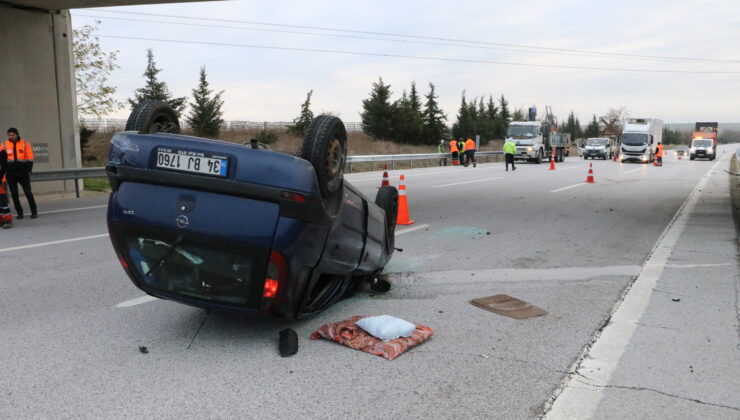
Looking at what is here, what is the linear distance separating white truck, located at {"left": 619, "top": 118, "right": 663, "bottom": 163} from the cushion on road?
3857cm

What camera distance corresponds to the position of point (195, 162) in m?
3.61

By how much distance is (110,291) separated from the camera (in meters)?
5.51

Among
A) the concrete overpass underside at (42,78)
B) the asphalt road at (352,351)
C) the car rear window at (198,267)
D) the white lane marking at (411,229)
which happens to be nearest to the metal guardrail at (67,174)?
the concrete overpass underside at (42,78)

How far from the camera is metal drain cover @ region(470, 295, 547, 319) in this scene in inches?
191

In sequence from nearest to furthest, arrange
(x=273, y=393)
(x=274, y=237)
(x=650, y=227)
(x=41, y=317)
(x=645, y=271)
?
(x=273, y=393) < (x=274, y=237) < (x=41, y=317) < (x=645, y=271) < (x=650, y=227)

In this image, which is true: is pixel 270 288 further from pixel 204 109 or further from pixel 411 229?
pixel 204 109

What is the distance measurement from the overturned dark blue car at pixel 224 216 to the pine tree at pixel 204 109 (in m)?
39.7

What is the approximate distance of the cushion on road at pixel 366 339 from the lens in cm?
393

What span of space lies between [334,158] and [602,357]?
2243mm

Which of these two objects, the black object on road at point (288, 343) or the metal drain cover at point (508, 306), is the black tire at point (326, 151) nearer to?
the black object on road at point (288, 343)

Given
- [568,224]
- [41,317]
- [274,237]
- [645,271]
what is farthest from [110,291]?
[568,224]

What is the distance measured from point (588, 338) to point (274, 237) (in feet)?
7.95

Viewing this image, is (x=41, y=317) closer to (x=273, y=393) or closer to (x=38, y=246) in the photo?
(x=273, y=393)

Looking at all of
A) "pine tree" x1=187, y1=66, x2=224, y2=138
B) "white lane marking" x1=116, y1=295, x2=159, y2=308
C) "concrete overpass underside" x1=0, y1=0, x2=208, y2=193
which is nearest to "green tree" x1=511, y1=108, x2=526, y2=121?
"pine tree" x1=187, y1=66, x2=224, y2=138
